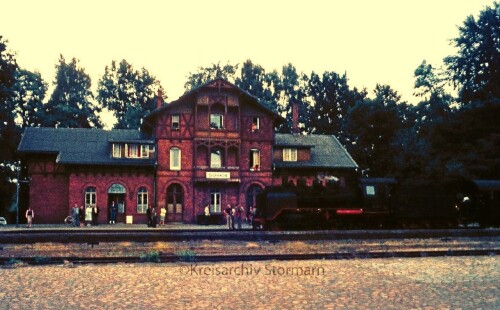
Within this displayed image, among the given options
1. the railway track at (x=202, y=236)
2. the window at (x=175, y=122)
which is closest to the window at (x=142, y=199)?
the window at (x=175, y=122)

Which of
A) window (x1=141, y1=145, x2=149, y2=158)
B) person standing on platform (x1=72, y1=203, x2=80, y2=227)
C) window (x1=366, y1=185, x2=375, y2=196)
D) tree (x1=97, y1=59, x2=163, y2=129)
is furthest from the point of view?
tree (x1=97, y1=59, x2=163, y2=129)

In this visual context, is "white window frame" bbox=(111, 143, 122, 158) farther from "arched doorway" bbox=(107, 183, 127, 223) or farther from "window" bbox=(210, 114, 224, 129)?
"window" bbox=(210, 114, 224, 129)

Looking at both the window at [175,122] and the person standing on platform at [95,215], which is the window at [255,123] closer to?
the window at [175,122]

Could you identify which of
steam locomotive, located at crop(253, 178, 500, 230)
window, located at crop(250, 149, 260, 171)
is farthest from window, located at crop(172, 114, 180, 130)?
steam locomotive, located at crop(253, 178, 500, 230)

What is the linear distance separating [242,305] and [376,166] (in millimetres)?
50971

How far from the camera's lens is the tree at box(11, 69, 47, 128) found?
56188mm

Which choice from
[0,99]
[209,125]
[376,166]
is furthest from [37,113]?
[376,166]

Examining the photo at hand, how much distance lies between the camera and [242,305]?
8.27 m

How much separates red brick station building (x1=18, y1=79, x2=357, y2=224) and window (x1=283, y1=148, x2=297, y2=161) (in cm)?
135

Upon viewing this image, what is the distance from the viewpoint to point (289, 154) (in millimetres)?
42750

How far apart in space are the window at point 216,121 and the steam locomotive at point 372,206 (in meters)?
15.3

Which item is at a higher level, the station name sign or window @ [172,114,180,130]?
window @ [172,114,180,130]

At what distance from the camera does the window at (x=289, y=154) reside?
4269cm

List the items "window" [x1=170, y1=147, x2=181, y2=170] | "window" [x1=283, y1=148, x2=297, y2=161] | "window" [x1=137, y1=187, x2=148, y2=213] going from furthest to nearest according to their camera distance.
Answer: "window" [x1=283, y1=148, x2=297, y2=161], "window" [x1=170, y1=147, x2=181, y2=170], "window" [x1=137, y1=187, x2=148, y2=213]
